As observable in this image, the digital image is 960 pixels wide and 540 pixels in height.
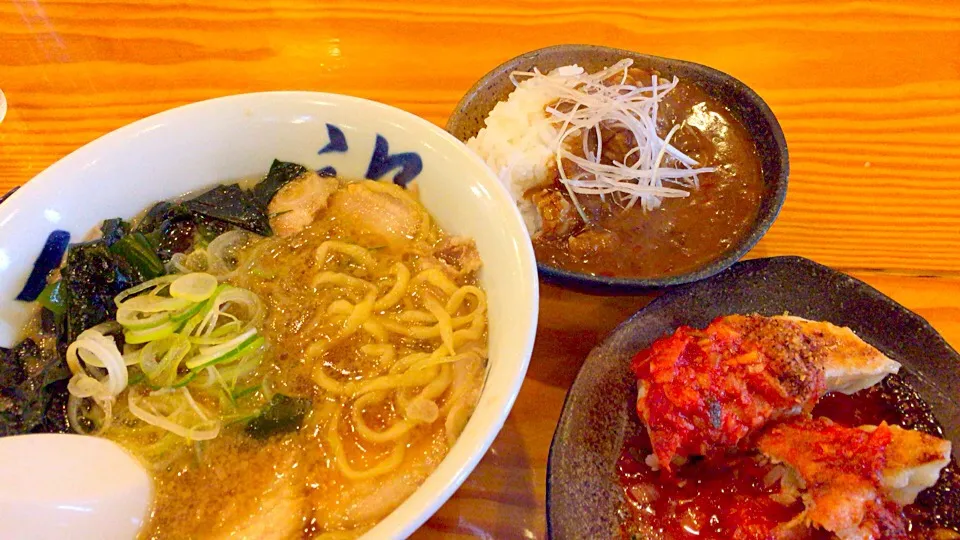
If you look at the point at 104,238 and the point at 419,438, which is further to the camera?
the point at 104,238

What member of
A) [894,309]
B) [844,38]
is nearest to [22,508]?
[894,309]

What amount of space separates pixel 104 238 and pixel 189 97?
1039mm

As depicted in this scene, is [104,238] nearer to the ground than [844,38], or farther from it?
farther from it

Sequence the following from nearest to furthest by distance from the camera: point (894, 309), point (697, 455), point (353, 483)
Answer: point (353, 483), point (697, 455), point (894, 309)

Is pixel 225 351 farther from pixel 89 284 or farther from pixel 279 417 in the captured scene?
pixel 89 284

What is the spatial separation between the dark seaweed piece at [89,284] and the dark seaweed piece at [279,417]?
Answer: 385 millimetres

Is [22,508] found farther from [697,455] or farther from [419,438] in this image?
[697,455]

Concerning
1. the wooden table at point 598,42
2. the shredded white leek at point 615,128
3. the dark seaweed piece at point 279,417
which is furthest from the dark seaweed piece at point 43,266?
the shredded white leek at point 615,128

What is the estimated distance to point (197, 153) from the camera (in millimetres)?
1332

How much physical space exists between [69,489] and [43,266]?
45 centimetres

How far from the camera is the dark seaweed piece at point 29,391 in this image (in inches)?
43.7

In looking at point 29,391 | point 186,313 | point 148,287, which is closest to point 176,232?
point 148,287

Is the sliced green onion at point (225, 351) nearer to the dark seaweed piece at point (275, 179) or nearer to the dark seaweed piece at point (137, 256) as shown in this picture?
the dark seaweed piece at point (137, 256)

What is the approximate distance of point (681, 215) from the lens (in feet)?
5.75
